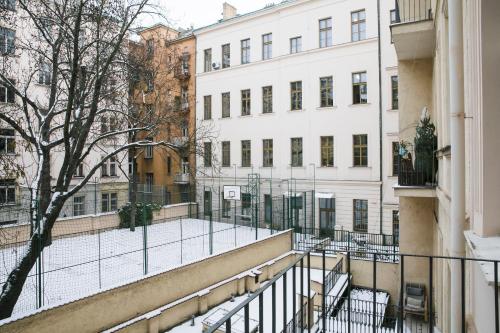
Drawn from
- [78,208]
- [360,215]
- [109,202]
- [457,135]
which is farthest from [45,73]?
[360,215]

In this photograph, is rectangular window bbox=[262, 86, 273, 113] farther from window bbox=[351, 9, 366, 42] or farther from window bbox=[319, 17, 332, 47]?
window bbox=[351, 9, 366, 42]

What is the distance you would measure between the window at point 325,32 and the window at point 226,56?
774 centimetres

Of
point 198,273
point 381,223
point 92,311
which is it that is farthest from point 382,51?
point 92,311

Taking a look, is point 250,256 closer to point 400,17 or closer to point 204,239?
point 204,239

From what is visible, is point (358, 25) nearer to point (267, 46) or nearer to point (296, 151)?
point (267, 46)

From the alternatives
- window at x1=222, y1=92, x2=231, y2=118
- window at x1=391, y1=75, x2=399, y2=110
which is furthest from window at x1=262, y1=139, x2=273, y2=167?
window at x1=391, y1=75, x2=399, y2=110

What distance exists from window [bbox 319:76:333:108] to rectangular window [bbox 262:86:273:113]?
395 cm

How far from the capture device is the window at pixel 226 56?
28.6 m

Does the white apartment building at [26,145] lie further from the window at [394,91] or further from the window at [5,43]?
the window at [394,91]

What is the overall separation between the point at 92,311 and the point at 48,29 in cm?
840

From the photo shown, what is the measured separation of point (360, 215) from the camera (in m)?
22.0

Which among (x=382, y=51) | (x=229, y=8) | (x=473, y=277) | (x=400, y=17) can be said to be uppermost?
(x=229, y=8)

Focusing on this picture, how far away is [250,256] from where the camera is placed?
52.4 ft

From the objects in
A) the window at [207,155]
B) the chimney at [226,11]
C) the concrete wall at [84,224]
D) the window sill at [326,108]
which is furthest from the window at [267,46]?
the concrete wall at [84,224]
